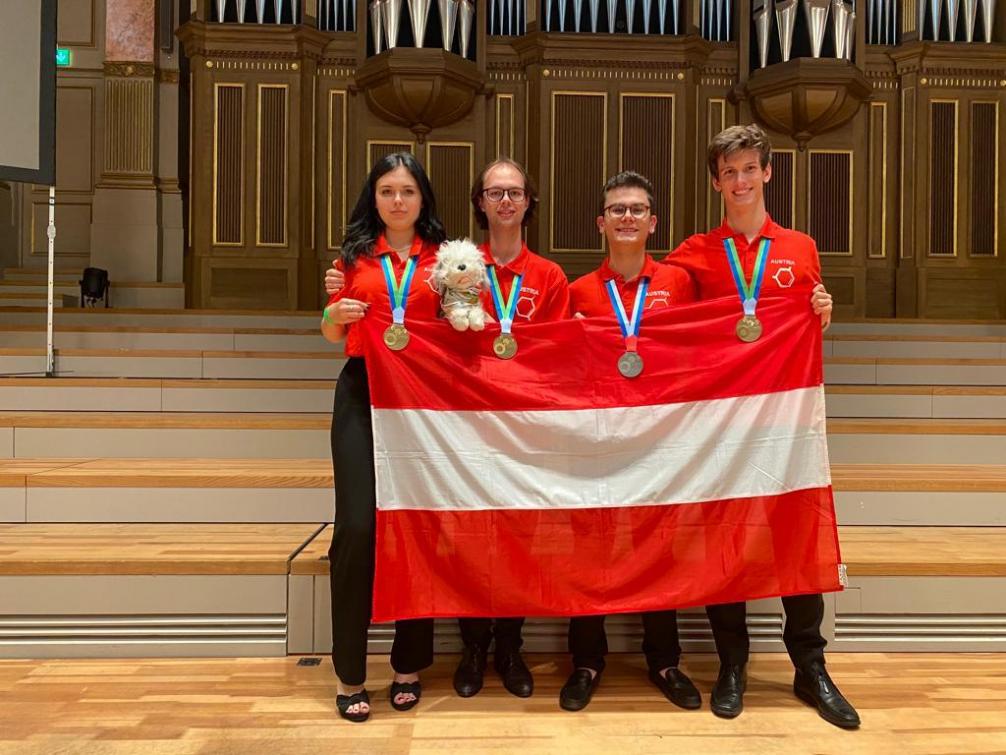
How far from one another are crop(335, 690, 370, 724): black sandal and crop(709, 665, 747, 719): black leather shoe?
0.84m

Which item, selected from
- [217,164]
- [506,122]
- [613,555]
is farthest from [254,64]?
[613,555]

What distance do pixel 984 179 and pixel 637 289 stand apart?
527cm

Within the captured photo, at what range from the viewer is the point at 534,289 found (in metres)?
2.08

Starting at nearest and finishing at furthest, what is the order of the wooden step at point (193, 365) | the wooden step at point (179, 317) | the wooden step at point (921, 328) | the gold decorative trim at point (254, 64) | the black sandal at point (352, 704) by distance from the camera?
the black sandal at point (352, 704) < the wooden step at point (193, 365) < the wooden step at point (179, 317) < the wooden step at point (921, 328) < the gold decorative trim at point (254, 64)

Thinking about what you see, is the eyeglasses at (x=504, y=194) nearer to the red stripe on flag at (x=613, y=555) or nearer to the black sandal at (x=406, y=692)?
the red stripe on flag at (x=613, y=555)

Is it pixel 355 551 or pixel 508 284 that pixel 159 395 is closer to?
pixel 355 551

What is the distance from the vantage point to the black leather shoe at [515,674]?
1952 millimetres

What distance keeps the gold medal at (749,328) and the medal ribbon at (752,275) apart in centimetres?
1

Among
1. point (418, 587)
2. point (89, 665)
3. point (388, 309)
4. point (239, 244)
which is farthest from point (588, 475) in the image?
point (239, 244)

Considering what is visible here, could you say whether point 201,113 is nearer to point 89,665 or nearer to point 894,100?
point 89,665

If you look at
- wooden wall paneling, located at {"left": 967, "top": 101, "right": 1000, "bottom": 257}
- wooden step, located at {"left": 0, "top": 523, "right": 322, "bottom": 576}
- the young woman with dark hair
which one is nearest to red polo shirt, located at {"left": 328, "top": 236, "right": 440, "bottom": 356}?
the young woman with dark hair

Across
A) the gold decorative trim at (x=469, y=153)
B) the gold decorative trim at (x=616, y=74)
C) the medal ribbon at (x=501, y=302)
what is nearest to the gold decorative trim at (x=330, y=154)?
the gold decorative trim at (x=469, y=153)

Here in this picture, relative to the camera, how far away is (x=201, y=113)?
5.82 m

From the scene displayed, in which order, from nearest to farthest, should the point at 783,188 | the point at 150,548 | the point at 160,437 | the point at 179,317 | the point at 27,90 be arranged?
the point at 150,548 → the point at 160,437 → the point at 27,90 → the point at 179,317 → the point at 783,188
